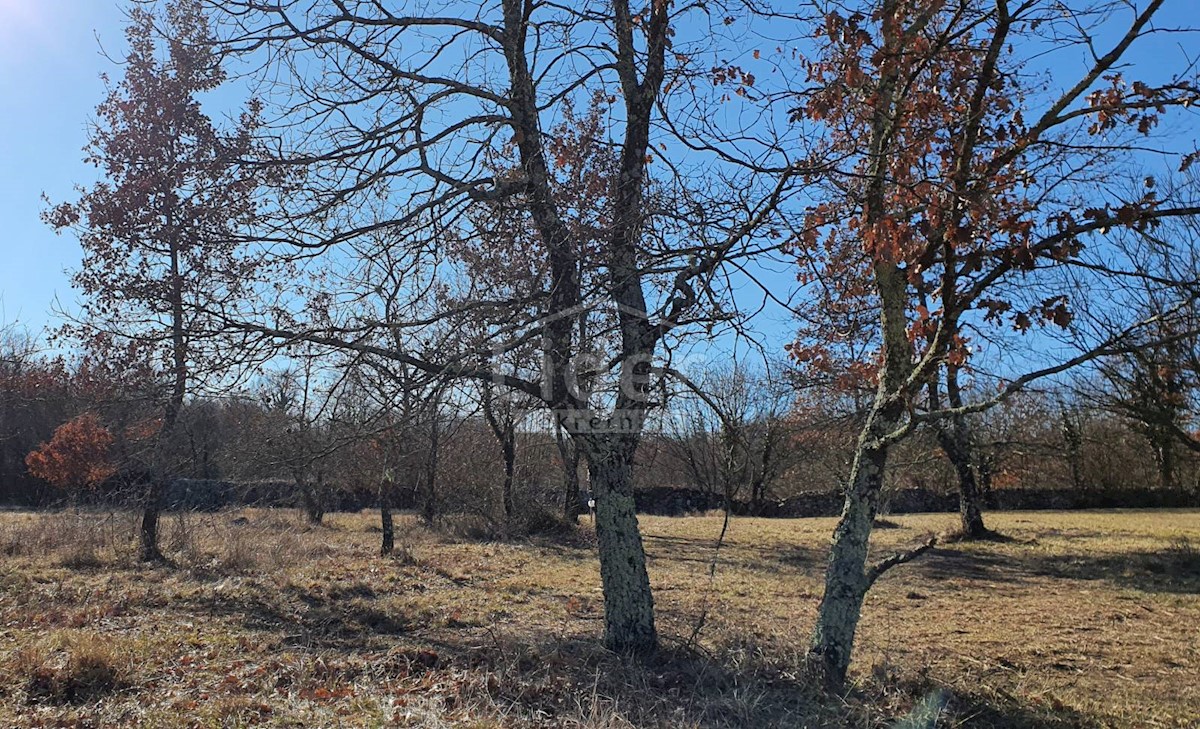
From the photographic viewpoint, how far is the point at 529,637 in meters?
6.73

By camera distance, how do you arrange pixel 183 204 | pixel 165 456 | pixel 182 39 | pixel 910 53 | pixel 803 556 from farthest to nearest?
1. pixel 803 556
2. pixel 165 456
3. pixel 182 39
4. pixel 183 204
5. pixel 910 53

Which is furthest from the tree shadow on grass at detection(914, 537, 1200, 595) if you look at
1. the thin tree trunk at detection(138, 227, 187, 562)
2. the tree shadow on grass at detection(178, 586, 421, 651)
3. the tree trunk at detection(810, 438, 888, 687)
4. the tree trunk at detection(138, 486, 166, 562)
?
the tree trunk at detection(138, 486, 166, 562)

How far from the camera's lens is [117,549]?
11547 millimetres

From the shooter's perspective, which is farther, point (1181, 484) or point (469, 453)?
point (1181, 484)

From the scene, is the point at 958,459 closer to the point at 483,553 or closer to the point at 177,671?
the point at 483,553

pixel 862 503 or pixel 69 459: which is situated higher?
pixel 862 503

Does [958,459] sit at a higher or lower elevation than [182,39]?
lower

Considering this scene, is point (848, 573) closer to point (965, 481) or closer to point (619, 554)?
point (619, 554)

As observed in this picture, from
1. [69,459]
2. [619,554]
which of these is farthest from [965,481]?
[69,459]

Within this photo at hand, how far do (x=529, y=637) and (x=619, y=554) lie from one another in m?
1.54

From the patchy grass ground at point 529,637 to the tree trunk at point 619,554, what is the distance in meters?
0.24

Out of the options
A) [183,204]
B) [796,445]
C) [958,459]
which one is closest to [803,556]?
[796,445]

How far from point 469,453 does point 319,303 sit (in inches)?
424

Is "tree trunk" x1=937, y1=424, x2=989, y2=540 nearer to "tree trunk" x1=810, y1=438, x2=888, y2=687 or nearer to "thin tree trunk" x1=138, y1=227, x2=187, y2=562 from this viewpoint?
"tree trunk" x1=810, y1=438, x2=888, y2=687
